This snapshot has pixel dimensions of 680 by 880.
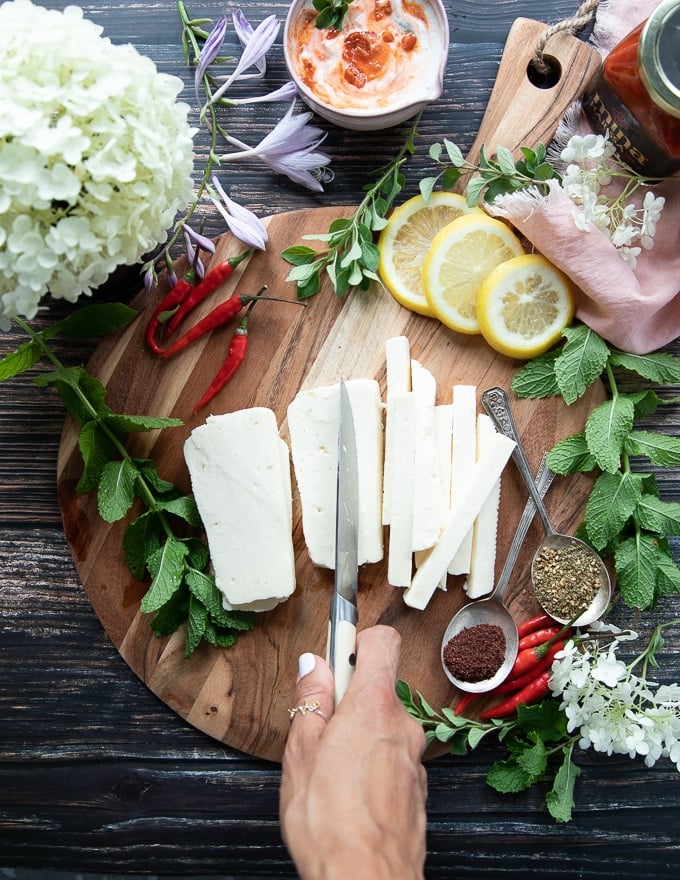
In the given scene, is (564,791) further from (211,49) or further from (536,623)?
(211,49)

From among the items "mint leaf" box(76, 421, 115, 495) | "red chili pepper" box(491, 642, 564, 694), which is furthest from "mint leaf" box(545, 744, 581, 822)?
"mint leaf" box(76, 421, 115, 495)

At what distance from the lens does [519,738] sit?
7.80 ft

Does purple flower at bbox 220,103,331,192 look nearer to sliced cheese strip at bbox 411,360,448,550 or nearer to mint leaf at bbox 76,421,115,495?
sliced cheese strip at bbox 411,360,448,550

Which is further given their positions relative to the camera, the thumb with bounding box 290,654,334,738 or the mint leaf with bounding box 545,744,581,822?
the mint leaf with bounding box 545,744,581,822

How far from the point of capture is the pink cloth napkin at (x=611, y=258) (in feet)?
7.20

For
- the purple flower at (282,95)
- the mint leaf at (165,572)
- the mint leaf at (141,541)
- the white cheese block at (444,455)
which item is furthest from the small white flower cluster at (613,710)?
the purple flower at (282,95)

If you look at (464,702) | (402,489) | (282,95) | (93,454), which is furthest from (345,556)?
(282,95)

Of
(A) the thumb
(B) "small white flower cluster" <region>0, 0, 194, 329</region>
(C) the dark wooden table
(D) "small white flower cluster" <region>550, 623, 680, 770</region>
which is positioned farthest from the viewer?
(C) the dark wooden table

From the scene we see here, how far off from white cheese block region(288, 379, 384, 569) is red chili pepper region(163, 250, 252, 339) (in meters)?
0.46

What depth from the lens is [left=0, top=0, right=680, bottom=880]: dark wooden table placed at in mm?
2449

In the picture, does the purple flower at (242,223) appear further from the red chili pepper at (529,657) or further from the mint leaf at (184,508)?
the red chili pepper at (529,657)

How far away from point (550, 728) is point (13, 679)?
5.91 feet

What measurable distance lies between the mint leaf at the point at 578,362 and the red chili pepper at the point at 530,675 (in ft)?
2.63

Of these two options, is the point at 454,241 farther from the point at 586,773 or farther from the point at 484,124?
the point at 586,773
